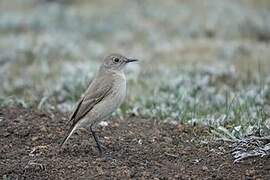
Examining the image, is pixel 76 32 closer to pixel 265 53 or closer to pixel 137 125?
pixel 265 53

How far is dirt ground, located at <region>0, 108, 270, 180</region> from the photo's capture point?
22.7 ft

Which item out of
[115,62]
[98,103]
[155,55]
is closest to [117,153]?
[98,103]

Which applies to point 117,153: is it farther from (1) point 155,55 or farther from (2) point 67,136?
(1) point 155,55

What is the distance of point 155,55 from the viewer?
16.1 m

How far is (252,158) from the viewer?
714 cm

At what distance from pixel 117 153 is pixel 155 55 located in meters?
8.44

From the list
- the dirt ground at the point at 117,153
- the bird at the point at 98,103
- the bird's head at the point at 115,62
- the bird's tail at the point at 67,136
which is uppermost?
the bird's head at the point at 115,62

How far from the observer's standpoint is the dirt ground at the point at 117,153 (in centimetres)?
692

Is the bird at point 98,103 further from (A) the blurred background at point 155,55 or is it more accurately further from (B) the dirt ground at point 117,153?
(A) the blurred background at point 155,55

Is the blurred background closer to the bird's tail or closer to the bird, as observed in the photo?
the bird

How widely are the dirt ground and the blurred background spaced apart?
1.68 feet

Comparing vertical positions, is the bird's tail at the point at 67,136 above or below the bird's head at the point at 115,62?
below

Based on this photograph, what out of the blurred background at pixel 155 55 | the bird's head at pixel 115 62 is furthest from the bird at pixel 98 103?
the blurred background at pixel 155 55

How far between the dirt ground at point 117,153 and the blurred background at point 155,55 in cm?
51
